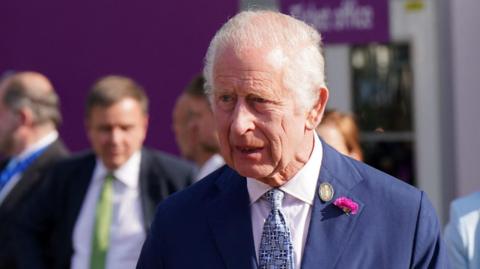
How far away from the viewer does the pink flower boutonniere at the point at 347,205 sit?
282 centimetres

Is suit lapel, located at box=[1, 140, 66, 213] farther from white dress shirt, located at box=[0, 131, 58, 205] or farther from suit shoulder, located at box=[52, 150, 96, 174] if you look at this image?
suit shoulder, located at box=[52, 150, 96, 174]

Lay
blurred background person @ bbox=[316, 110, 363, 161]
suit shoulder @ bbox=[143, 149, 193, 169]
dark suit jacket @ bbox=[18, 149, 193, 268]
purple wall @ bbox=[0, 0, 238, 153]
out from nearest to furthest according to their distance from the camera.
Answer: blurred background person @ bbox=[316, 110, 363, 161] → dark suit jacket @ bbox=[18, 149, 193, 268] → suit shoulder @ bbox=[143, 149, 193, 169] → purple wall @ bbox=[0, 0, 238, 153]

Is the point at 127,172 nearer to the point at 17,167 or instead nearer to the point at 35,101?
the point at 17,167

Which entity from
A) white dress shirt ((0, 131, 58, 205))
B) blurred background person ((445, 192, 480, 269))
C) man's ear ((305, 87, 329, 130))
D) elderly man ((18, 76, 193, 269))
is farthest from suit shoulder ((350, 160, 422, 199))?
white dress shirt ((0, 131, 58, 205))

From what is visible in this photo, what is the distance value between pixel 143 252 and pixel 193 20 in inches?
153

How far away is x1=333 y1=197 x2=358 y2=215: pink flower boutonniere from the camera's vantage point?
9.24 feet

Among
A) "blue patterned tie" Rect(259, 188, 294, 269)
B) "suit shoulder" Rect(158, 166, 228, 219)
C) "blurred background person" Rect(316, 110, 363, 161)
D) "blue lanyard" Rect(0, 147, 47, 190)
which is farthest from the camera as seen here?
"blue lanyard" Rect(0, 147, 47, 190)

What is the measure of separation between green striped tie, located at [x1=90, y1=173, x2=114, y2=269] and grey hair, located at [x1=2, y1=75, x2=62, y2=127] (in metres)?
1.25

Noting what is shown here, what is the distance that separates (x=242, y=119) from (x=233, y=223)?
35 cm

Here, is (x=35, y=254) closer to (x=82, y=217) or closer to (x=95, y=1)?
(x=82, y=217)

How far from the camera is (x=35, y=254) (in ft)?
17.0

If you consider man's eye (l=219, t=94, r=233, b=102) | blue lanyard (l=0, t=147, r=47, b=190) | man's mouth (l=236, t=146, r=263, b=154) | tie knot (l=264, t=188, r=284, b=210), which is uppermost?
man's eye (l=219, t=94, r=233, b=102)

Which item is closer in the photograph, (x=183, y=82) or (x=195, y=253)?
(x=195, y=253)

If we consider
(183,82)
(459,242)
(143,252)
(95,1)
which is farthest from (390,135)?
(143,252)
